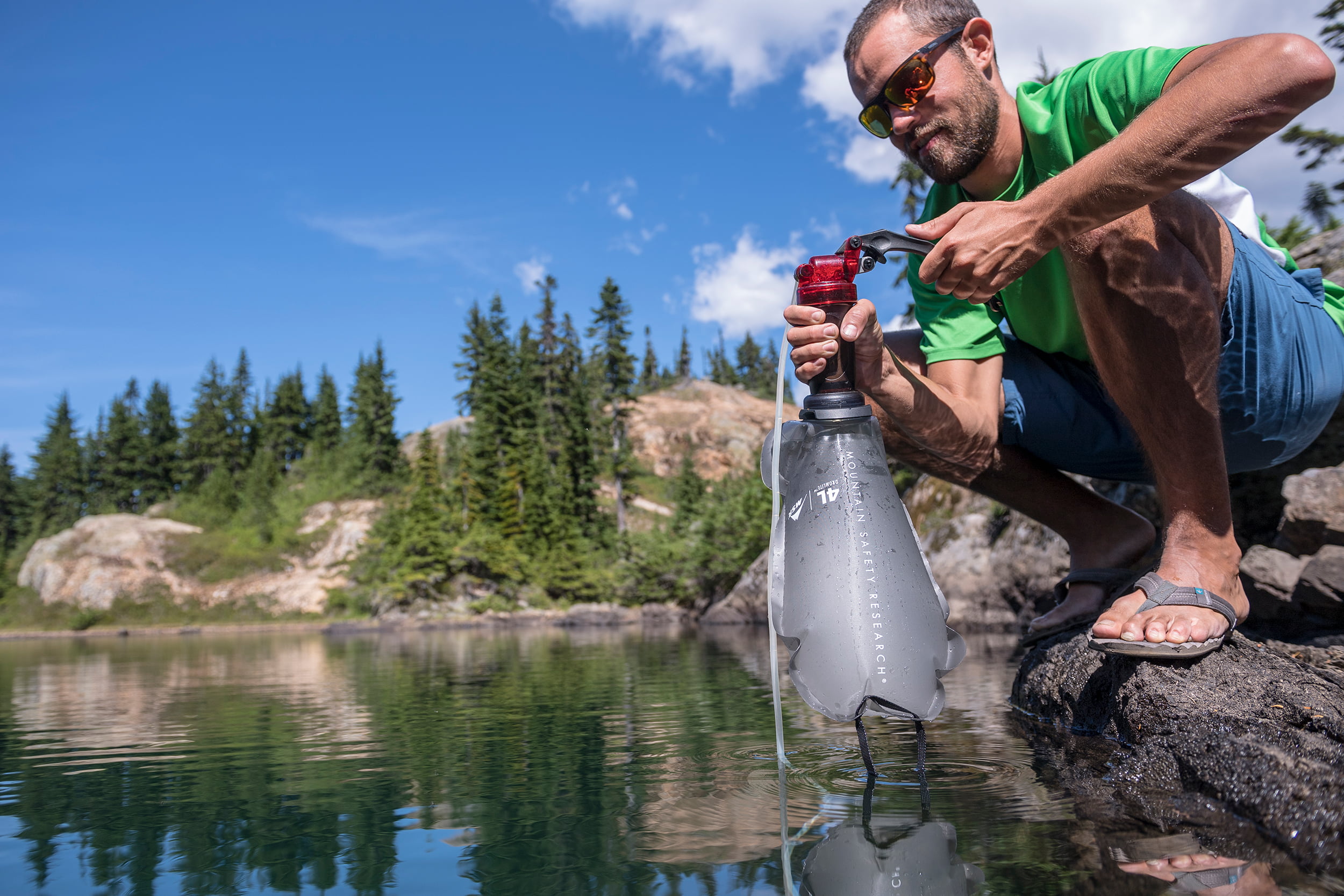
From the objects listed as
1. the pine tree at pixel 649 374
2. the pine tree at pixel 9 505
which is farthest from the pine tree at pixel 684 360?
the pine tree at pixel 9 505

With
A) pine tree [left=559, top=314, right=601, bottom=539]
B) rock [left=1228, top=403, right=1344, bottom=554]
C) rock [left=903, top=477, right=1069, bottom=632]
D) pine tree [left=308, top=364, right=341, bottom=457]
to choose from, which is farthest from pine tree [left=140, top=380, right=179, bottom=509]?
rock [left=1228, top=403, right=1344, bottom=554]

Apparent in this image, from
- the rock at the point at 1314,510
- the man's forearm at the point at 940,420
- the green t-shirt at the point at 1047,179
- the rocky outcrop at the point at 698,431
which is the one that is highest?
the rocky outcrop at the point at 698,431

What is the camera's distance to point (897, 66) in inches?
78.0

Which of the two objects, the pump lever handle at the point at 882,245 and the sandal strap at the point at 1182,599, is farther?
the sandal strap at the point at 1182,599

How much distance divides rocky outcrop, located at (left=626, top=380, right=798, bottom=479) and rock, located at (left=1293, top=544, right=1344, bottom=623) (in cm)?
4256

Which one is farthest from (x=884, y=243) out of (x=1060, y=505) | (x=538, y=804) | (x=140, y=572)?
(x=140, y=572)

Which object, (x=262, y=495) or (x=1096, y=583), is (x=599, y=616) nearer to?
(x=1096, y=583)

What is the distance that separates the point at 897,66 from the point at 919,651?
1.42 m

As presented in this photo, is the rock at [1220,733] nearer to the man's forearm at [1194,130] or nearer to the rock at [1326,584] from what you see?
the man's forearm at [1194,130]

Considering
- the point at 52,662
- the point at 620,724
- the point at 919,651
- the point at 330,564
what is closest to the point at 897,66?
the point at 919,651

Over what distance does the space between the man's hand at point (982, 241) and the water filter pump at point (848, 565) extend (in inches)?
4.6

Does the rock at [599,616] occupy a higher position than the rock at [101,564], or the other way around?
the rock at [101,564]

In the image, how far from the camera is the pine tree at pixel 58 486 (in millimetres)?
41969

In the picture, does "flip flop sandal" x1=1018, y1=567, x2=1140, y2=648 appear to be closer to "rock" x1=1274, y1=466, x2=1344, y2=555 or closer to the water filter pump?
the water filter pump
